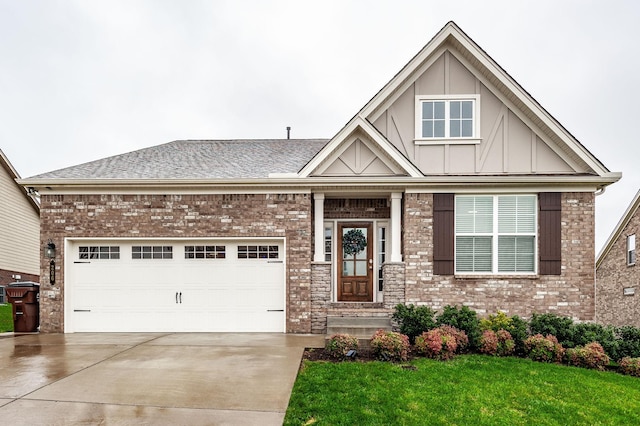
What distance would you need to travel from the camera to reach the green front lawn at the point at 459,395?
4.96 meters

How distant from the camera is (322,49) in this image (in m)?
57.8

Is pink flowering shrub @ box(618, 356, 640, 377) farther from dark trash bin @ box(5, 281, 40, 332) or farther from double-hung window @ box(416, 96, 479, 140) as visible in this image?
dark trash bin @ box(5, 281, 40, 332)

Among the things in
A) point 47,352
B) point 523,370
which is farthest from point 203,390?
point 523,370

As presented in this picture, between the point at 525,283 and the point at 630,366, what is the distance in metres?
2.85

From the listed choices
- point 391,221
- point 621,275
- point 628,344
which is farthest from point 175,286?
point 621,275

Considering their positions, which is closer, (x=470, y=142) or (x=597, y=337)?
(x=597, y=337)

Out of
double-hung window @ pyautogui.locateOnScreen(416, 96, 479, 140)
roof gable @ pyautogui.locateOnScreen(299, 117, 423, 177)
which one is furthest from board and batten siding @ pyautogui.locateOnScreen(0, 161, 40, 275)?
double-hung window @ pyautogui.locateOnScreen(416, 96, 479, 140)

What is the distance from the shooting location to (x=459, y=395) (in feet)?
18.6

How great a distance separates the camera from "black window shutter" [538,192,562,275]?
9828 millimetres

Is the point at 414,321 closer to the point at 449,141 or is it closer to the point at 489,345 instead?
the point at 489,345

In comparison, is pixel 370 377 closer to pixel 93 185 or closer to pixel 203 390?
pixel 203 390

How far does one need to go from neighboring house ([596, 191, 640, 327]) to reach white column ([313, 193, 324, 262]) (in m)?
12.5

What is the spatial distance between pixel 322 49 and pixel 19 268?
157 ft

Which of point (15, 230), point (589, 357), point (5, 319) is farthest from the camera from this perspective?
point (15, 230)
